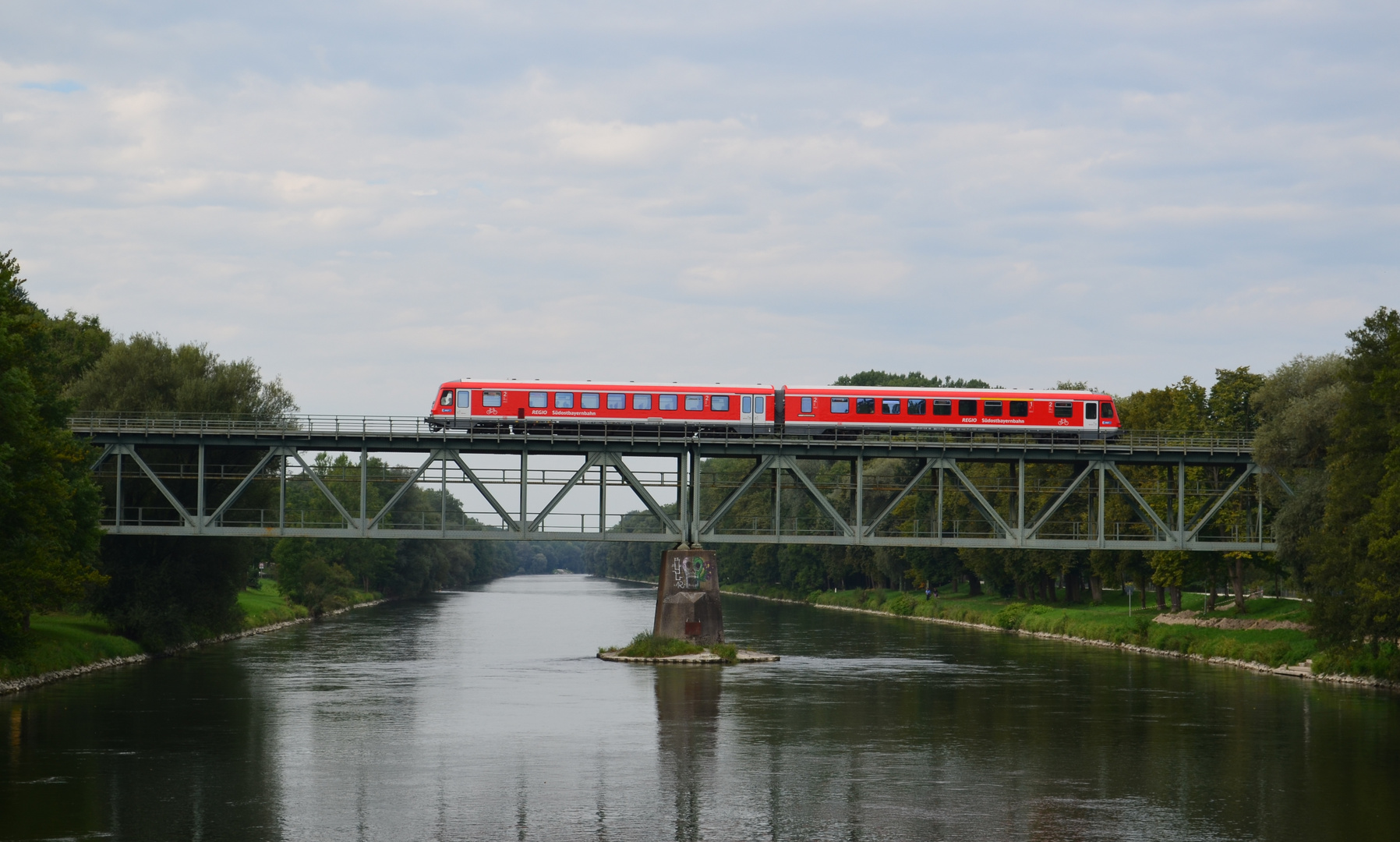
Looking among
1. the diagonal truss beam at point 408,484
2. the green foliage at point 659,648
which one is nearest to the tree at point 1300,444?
the green foliage at point 659,648

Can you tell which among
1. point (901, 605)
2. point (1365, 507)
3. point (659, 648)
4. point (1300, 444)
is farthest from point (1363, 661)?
point (901, 605)

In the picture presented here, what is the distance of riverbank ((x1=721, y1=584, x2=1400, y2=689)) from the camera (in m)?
71.9

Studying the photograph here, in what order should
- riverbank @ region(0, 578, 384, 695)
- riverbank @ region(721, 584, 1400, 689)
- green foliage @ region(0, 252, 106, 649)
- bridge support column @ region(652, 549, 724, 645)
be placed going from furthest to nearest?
bridge support column @ region(652, 549, 724, 645)
riverbank @ region(721, 584, 1400, 689)
riverbank @ region(0, 578, 384, 695)
green foliage @ region(0, 252, 106, 649)

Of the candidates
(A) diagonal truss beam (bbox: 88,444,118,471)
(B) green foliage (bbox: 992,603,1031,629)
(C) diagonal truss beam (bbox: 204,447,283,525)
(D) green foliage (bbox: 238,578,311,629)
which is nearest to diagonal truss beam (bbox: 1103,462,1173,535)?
(B) green foliage (bbox: 992,603,1031,629)

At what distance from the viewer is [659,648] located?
241 ft

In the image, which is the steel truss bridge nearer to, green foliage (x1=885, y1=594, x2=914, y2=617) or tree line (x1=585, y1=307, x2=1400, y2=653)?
tree line (x1=585, y1=307, x2=1400, y2=653)

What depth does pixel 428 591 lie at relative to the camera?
18750 cm

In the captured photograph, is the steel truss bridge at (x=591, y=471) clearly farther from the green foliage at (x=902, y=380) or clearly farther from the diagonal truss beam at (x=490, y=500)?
the green foliage at (x=902, y=380)

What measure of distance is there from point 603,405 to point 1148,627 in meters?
38.3

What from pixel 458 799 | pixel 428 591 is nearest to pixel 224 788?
pixel 458 799

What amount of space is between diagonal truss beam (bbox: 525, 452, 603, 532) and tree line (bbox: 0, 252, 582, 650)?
14656 millimetres

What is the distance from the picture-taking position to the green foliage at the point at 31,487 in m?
49.8

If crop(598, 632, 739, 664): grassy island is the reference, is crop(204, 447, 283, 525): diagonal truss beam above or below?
above

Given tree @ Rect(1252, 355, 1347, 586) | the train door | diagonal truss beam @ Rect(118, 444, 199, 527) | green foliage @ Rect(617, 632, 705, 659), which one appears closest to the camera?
tree @ Rect(1252, 355, 1347, 586)
